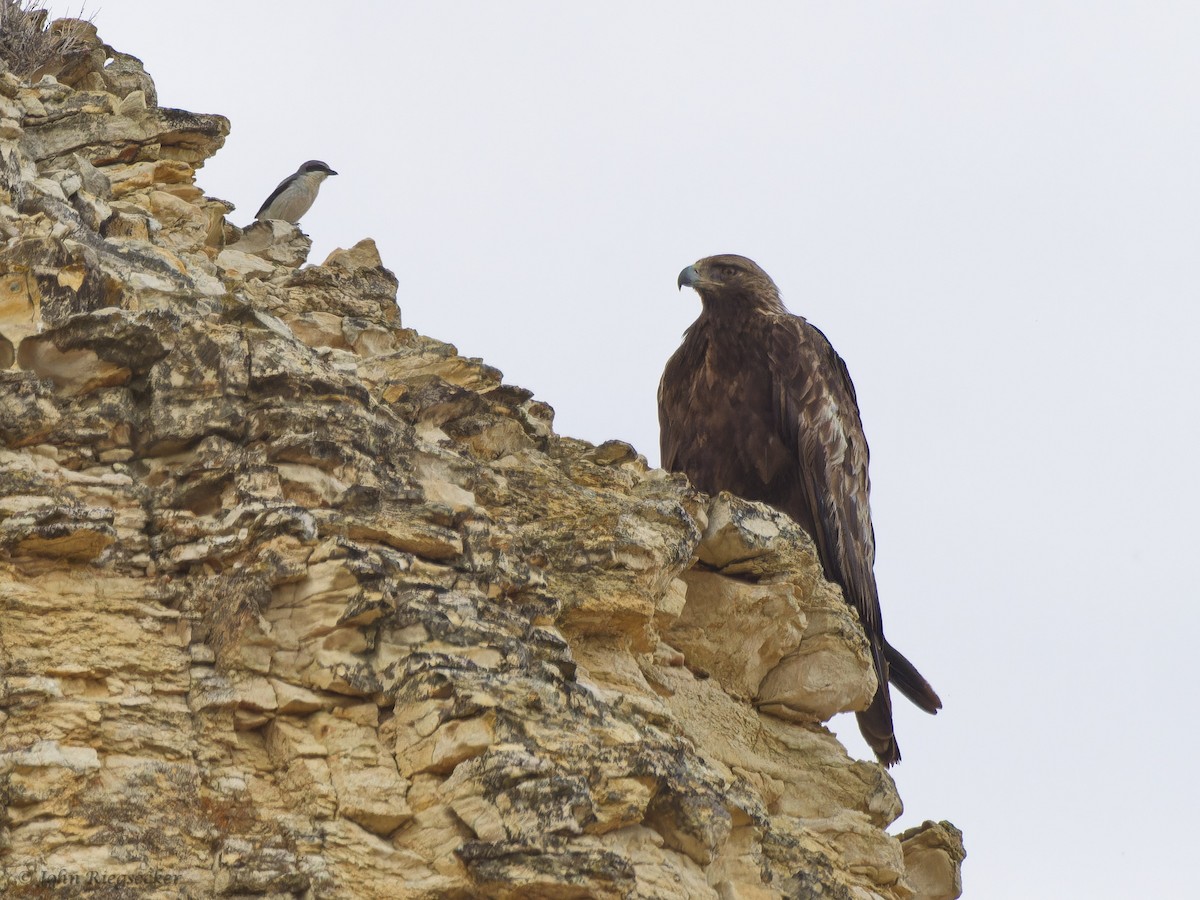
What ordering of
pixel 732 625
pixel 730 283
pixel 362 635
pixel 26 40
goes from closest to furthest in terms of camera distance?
pixel 362 635 < pixel 732 625 < pixel 26 40 < pixel 730 283

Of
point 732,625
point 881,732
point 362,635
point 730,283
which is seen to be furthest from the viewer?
point 730,283

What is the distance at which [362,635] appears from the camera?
4312 millimetres

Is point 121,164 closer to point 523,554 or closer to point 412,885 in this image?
point 523,554

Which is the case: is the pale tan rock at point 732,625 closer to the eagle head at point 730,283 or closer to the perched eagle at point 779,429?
the perched eagle at point 779,429

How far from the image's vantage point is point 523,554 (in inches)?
205

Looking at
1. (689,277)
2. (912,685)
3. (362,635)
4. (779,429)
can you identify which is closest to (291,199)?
(689,277)

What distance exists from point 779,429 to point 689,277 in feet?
5.19

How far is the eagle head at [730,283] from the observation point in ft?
32.5

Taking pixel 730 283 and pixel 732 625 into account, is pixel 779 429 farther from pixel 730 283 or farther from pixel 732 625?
pixel 732 625

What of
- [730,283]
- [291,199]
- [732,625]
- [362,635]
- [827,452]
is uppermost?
[291,199]

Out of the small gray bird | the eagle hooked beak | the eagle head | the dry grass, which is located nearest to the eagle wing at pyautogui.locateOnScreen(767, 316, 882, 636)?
the eagle head

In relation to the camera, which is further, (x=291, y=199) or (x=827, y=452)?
(x=291, y=199)

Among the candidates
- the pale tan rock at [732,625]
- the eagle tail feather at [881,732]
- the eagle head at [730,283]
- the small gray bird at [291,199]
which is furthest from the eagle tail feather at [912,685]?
the small gray bird at [291,199]

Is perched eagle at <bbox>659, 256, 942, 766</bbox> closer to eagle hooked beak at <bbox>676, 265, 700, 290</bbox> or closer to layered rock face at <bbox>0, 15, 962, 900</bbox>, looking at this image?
eagle hooked beak at <bbox>676, 265, 700, 290</bbox>
